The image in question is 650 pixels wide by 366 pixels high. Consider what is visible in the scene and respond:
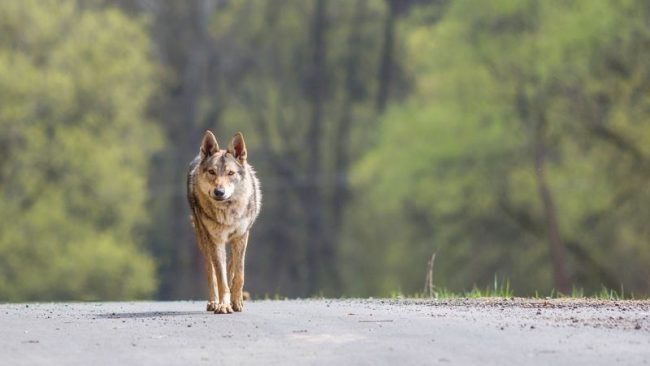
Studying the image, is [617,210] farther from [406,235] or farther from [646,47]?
[406,235]

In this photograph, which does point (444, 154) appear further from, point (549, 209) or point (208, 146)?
point (208, 146)

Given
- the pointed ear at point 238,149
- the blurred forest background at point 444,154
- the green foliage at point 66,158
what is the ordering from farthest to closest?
the green foliage at point 66,158
the blurred forest background at point 444,154
the pointed ear at point 238,149

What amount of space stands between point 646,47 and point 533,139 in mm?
5218

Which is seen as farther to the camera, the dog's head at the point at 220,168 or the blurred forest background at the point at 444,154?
the blurred forest background at the point at 444,154

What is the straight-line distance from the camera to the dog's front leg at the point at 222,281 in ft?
47.4

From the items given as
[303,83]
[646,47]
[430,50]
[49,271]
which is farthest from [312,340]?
[303,83]

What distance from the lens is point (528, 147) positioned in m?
45.5

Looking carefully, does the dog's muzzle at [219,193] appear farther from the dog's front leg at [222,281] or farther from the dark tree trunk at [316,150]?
the dark tree trunk at [316,150]

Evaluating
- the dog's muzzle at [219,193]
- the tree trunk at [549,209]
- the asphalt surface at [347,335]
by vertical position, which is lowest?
the asphalt surface at [347,335]

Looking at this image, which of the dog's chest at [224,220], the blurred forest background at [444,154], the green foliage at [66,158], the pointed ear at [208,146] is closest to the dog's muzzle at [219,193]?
the dog's chest at [224,220]

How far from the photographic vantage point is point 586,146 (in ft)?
141

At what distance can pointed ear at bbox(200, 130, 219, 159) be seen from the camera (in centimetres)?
1477

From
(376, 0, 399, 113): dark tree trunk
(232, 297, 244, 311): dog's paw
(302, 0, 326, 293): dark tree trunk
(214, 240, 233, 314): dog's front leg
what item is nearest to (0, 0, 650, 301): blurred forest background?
(302, 0, 326, 293): dark tree trunk

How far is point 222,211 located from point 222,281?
2.13 feet
